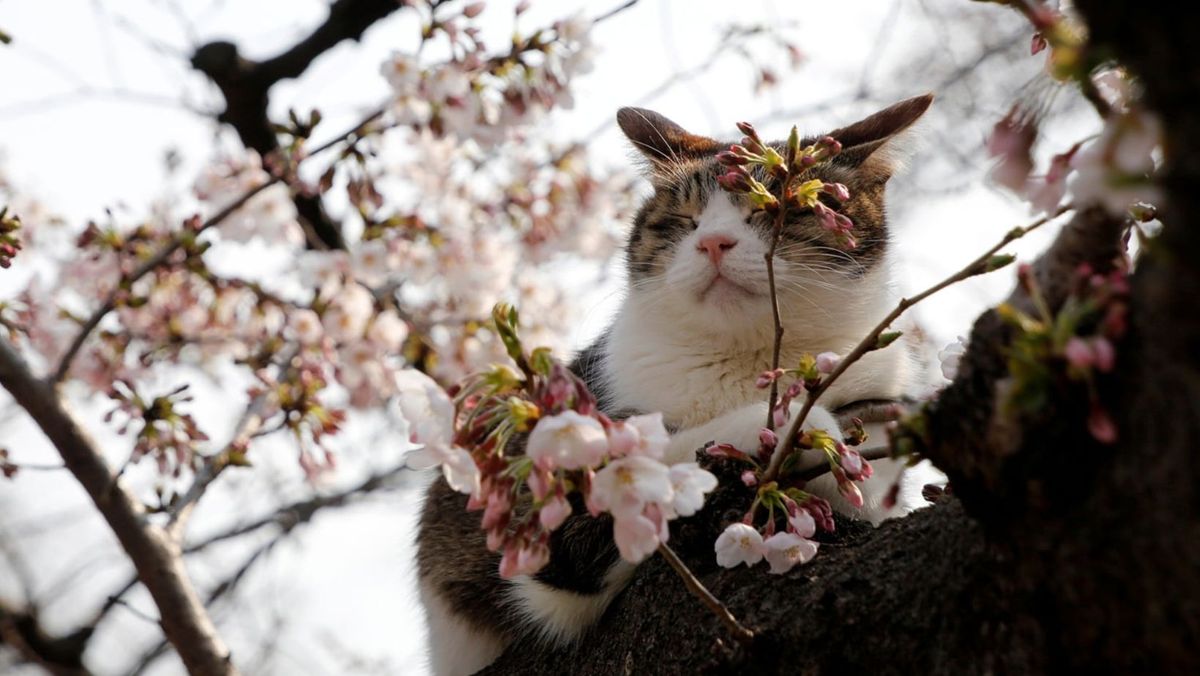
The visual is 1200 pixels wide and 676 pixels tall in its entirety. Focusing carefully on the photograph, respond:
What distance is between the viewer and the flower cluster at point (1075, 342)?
0.87 metres

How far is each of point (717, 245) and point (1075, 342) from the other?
5.71 feet

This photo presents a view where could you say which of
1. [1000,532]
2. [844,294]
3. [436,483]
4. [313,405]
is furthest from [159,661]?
[1000,532]

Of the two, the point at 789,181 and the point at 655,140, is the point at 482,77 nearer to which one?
the point at 655,140

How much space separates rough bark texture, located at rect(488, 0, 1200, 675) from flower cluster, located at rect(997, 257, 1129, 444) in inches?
0.7

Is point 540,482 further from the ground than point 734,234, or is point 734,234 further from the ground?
point 540,482

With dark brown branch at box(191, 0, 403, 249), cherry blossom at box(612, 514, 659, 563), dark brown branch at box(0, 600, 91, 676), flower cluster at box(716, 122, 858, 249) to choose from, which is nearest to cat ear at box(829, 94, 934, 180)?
flower cluster at box(716, 122, 858, 249)

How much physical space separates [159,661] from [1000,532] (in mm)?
5062

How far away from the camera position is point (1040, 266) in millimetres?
1079

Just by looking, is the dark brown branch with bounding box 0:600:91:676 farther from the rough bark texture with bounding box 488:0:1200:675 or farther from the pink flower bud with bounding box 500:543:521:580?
the pink flower bud with bounding box 500:543:521:580

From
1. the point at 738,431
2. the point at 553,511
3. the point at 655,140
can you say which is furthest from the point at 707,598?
the point at 655,140

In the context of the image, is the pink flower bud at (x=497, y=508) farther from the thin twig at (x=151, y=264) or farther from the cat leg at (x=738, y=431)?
the thin twig at (x=151, y=264)

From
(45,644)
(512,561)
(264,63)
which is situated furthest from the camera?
(45,644)

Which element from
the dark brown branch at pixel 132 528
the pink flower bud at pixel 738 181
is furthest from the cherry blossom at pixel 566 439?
the dark brown branch at pixel 132 528

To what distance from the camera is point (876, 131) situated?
291 cm
